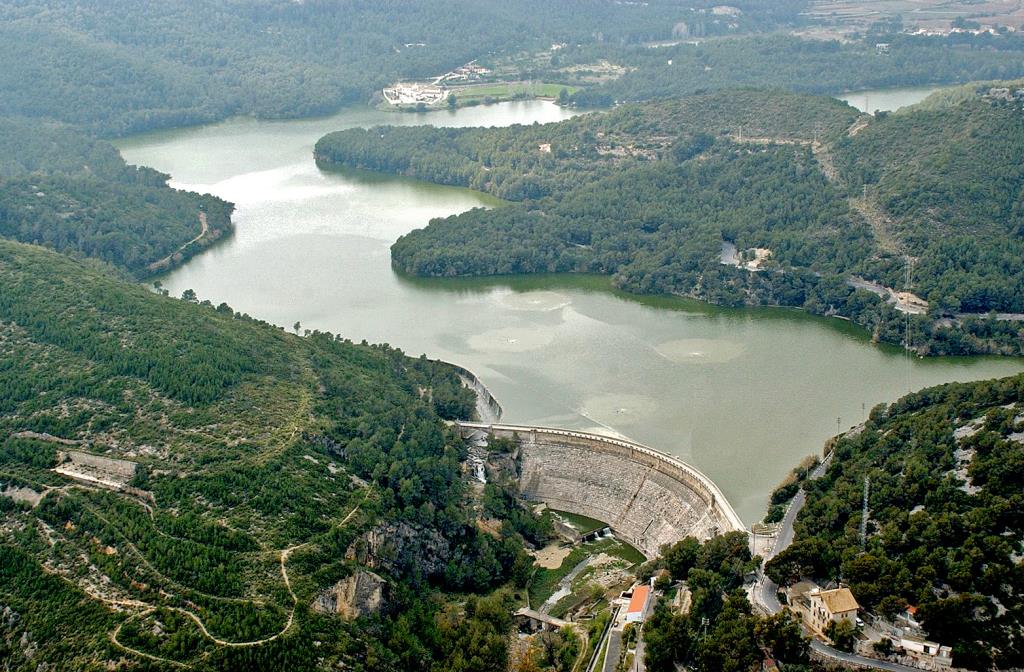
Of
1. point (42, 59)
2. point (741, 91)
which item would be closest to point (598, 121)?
point (741, 91)

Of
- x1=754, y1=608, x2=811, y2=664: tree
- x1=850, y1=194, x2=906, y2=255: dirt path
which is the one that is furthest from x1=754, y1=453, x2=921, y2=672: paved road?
x1=850, y1=194, x2=906, y2=255: dirt path

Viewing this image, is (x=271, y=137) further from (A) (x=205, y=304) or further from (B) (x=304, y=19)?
(A) (x=205, y=304)

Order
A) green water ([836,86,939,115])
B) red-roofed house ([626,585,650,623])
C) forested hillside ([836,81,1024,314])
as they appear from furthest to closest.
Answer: green water ([836,86,939,115]), forested hillside ([836,81,1024,314]), red-roofed house ([626,585,650,623])

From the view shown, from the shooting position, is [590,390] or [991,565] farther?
[590,390]

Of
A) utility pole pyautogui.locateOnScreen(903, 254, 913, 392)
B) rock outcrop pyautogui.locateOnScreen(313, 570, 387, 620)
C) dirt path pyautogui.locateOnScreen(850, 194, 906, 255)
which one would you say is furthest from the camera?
dirt path pyautogui.locateOnScreen(850, 194, 906, 255)

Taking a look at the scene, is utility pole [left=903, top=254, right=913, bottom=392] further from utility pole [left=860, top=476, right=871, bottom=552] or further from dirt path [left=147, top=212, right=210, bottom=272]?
dirt path [left=147, top=212, right=210, bottom=272]

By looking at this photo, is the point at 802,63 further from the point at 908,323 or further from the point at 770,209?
the point at 908,323

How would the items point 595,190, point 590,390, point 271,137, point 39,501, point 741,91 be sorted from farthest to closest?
1. point 271,137
2. point 741,91
3. point 595,190
4. point 590,390
5. point 39,501
